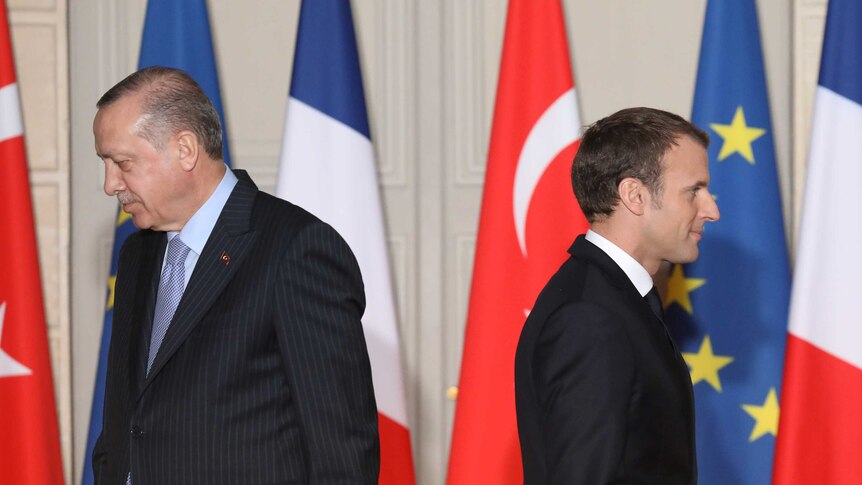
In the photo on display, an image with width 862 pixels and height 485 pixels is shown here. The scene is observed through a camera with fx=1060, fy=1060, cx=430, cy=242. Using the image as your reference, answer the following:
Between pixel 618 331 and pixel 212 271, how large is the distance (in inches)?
27.7

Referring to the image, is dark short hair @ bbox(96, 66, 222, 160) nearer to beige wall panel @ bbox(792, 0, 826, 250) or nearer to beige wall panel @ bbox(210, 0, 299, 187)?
beige wall panel @ bbox(210, 0, 299, 187)

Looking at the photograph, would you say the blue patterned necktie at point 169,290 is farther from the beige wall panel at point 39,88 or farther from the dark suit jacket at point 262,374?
the beige wall panel at point 39,88

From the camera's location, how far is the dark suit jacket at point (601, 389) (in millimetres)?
1620

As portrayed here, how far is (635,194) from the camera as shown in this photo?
6.17 ft

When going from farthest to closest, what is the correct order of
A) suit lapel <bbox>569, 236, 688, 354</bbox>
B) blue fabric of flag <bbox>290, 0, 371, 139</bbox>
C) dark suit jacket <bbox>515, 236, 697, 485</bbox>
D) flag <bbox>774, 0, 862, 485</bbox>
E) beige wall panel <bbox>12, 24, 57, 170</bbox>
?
beige wall panel <bbox>12, 24, 57, 170</bbox>, blue fabric of flag <bbox>290, 0, 371, 139</bbox>, flag <bbox>774, 0, 862, 485</bbox>, suit lapel <bbox>569, 236, 688, 354</bbox>, dark suit jacket <bbox>515, 236, 697, 485</bbox>

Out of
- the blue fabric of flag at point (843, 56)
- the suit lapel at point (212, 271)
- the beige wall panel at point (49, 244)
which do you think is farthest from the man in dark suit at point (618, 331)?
the beige wall panel at point (49, 244)

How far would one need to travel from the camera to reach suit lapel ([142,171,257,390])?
5.94 ft

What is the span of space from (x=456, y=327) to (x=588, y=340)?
2368mm

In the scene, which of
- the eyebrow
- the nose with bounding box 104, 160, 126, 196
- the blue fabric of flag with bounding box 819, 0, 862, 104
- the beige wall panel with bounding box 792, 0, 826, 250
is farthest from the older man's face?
the beige wall panel with bounding box 792, 0, 826, 250

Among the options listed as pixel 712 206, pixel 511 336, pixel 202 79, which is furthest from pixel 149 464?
pixel 202 79

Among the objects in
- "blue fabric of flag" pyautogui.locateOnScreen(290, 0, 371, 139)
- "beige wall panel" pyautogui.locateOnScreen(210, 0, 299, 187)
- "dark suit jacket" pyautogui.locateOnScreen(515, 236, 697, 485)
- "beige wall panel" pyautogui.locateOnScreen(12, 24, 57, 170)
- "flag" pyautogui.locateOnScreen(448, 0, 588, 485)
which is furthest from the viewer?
"beige wall panel" pyautogui.locateOnScreen(210, 0, 299, 187)

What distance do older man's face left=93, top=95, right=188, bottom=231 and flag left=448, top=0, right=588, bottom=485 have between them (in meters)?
1.84

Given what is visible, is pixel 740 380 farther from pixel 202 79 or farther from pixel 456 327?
pixel 202 79

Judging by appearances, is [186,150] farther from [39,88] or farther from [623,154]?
[39,88]
